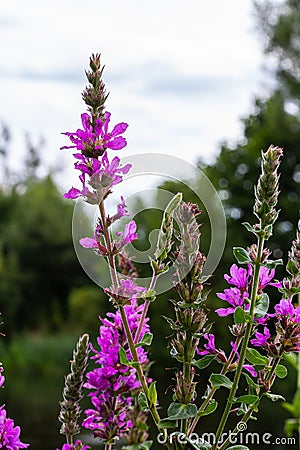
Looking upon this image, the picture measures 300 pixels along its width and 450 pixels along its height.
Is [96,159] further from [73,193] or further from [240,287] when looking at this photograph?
[240,287]

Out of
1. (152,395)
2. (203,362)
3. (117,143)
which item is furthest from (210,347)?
(117,143)

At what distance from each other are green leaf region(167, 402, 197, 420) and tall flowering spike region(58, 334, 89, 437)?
0.17 meters

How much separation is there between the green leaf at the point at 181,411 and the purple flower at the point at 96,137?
1.27 feet

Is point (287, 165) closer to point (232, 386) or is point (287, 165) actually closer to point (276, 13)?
point (276, 13)

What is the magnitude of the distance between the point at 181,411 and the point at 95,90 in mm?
480

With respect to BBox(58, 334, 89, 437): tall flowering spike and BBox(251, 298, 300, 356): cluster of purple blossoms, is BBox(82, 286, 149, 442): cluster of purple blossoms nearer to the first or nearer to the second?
BBox(58, 334, 89, 437): tall flowering spike

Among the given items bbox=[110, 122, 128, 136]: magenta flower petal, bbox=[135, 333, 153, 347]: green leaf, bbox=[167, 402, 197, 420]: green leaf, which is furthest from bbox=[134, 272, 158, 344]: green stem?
bbox=[110, 122, 128, 136]: magenta flower petal

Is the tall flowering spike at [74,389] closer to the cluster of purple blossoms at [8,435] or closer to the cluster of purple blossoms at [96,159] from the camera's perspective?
the cluster of purple blossoms at [8,435]

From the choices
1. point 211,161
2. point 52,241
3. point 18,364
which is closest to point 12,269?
point 52,241

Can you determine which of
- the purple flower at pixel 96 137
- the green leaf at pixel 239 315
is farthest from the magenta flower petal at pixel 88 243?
the green leaf at pixel 239 315

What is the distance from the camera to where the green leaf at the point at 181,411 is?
3.52 feet

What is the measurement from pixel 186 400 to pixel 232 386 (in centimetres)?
7

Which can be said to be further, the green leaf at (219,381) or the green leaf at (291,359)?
the green leaf at (219,381)

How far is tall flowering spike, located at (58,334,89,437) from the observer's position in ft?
3.94
